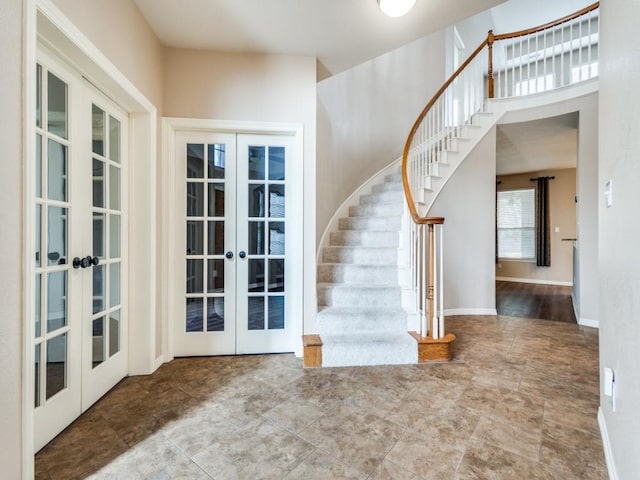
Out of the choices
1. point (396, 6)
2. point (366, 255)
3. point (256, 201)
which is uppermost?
point (396, 6)

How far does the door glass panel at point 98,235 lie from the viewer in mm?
1896

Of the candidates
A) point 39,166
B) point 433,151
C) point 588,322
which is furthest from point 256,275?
point 588,322

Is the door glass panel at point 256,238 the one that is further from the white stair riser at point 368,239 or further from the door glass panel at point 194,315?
the white stair riser at point 368,239

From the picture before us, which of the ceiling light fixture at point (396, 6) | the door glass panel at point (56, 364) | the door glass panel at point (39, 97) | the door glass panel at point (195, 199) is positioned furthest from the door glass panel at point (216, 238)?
the ceiling light fixture at point (396, 6)

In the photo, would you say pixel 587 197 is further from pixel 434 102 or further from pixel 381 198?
pixel 381 198

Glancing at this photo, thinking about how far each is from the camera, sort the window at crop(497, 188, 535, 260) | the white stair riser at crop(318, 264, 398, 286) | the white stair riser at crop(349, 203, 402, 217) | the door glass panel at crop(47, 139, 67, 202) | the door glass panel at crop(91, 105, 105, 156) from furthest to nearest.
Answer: the window at crop(497, 188, 535, 260), the white stair riser at crop(349, 203, 402, 217), the white stair riser at crop(318, 264, 398, 286), the door glass panel at crop(91, 105, 105, 156), the door glass panel at crop(47, 139, 67, 202)

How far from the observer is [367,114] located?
4.35 meters

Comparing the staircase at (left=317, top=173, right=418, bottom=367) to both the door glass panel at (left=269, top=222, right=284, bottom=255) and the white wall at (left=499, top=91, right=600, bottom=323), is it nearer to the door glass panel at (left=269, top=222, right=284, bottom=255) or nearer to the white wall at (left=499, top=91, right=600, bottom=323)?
the door glass panel at (left=269, top=222, right=284, bottom=255)

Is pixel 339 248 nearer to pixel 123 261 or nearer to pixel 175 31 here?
pixel 123 261

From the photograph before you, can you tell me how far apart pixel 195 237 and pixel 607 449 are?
2840 millimetres

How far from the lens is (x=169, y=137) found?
8.02 ft

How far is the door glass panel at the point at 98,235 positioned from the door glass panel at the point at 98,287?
0.09m

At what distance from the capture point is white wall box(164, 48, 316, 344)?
2479 millimetres

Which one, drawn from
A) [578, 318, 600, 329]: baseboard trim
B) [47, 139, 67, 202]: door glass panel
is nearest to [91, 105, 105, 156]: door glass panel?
[47, 139, 67, 202]: door glass panel
